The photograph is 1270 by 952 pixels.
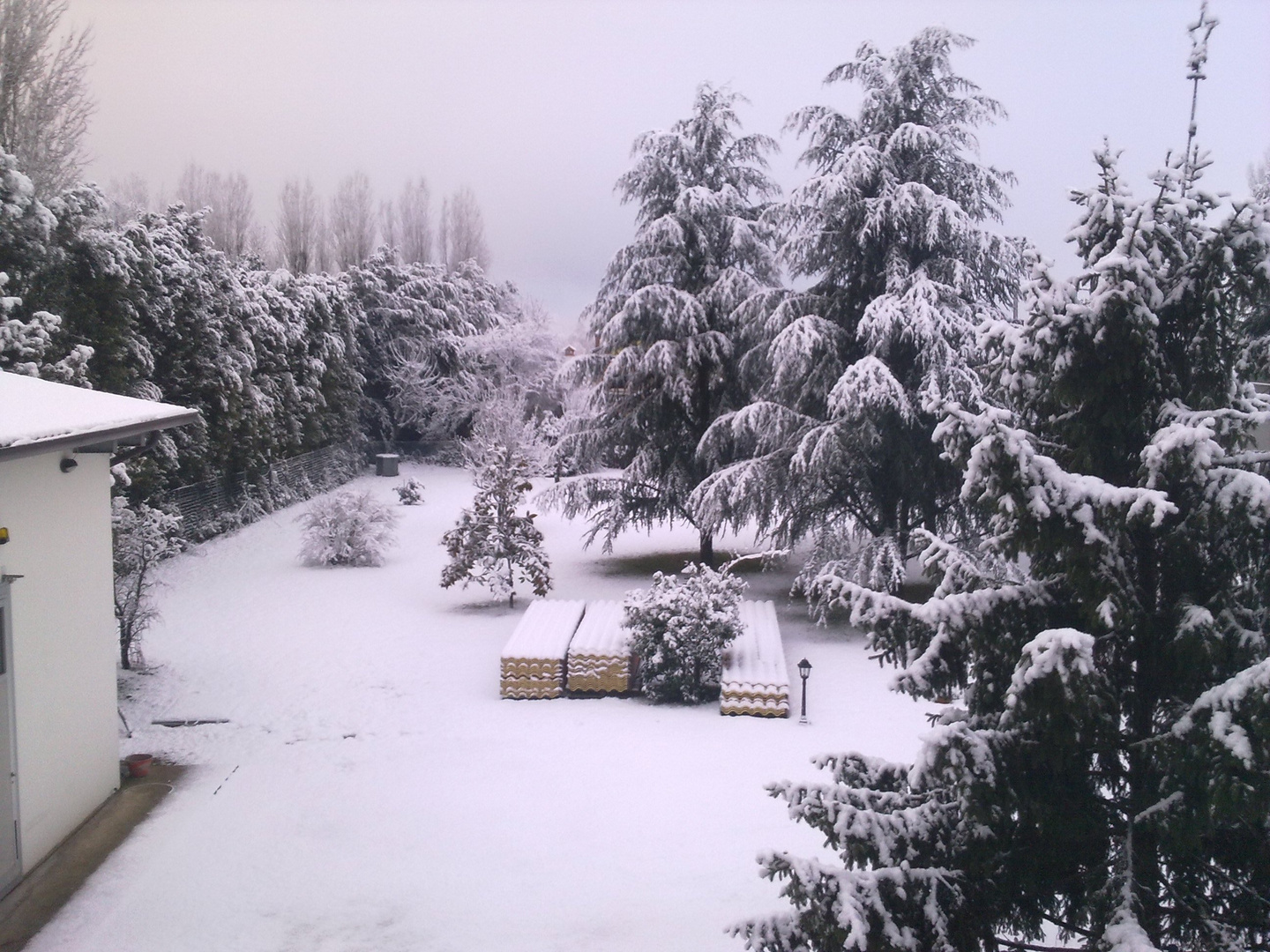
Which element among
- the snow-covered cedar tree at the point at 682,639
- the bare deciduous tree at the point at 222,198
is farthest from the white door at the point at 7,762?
the bare deciduous tree at the point at 222,198

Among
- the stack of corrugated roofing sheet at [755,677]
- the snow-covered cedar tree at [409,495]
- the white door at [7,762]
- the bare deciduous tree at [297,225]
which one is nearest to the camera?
the white door at [7,762]

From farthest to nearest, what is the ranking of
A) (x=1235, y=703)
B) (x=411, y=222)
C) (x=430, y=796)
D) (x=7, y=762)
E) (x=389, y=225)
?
(x=411, y=222) < (x=389, y=225) < (x=430, y=796) < (x=7, y=762) < (x=1235, y=703)

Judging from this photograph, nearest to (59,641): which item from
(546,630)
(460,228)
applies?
(546,630)

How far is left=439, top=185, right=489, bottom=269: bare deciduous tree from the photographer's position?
39281 millimetres

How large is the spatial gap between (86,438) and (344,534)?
35.9 ft

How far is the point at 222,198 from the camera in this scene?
1328 inches

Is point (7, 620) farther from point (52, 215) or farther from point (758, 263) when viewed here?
point (758, 263)

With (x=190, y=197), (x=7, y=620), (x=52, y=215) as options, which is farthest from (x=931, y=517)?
(x=190, y=197)

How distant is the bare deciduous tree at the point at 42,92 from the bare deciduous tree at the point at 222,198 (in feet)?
58.9

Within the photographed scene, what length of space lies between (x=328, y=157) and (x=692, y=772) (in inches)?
1349

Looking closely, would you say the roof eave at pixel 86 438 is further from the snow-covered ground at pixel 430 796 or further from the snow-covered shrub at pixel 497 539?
the snow-covered shrub at pixel 497 539

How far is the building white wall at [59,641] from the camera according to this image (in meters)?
6.33

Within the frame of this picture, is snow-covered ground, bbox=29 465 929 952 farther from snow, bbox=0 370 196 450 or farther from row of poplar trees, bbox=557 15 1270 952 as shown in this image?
snow, bbox=0 370 196 450

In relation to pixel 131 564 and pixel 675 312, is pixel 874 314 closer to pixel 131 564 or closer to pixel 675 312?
pixel 675 312
